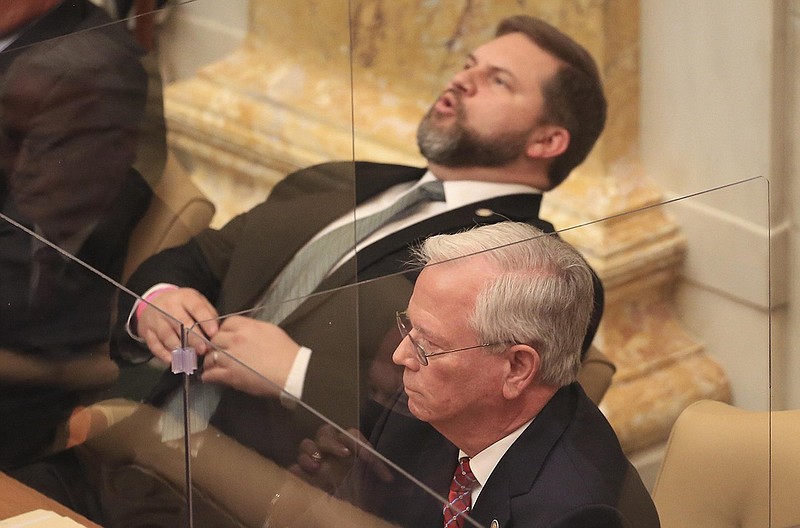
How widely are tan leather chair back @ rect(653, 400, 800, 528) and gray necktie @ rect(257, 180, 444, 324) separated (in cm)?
77

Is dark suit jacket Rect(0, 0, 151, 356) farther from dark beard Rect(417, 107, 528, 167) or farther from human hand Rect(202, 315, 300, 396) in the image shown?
human hand Rect(202, 315, 300, 396)

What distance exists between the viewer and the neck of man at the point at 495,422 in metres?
1.50

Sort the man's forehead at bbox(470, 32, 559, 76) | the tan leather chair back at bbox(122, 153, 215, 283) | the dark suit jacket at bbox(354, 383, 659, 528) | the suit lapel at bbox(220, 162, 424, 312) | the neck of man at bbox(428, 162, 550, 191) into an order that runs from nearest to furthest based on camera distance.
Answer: the dark suit jacket at bbox(354, 383, 659, 528)
the suit lapel at bbox(220, 162, 424, 312)
the tan leather chair back at bbox(122, 153, 215, 283)
the neck of man at bbox(428, 162, 550, 191)
the man's forehead at bbox(470, 32, 559, 76)

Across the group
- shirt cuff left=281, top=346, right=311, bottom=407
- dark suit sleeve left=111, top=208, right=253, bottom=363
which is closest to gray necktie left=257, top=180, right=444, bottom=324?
dark suit sleeve left=111, top=208, right=253, bottom=363

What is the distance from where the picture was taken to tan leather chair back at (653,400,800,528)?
5.07 feet

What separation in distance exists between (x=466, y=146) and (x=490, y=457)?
4.32ft

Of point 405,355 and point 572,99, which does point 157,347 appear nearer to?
point 405,355

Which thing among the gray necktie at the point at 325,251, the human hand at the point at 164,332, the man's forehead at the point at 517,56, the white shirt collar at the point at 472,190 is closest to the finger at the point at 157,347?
the human hand at the point at 164,332

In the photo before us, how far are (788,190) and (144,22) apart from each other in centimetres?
109

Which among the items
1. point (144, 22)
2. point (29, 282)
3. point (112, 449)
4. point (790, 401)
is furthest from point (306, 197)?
point (790, 401)

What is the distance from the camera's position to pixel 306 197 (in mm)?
2611

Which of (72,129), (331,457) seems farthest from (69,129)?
(331,457)

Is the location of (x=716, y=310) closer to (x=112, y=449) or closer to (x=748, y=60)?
(x=112, y=449)

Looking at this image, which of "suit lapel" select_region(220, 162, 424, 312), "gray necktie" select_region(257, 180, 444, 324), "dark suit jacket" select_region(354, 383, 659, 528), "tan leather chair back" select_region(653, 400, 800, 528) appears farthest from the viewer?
"suit lapel" select_region(220, 162, 424, 312)
